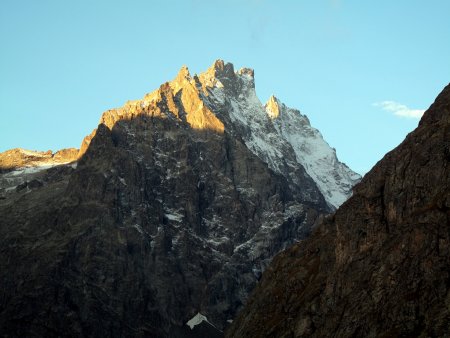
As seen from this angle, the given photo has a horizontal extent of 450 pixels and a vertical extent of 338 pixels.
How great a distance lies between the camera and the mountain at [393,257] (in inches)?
5625

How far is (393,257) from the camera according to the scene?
506 feet

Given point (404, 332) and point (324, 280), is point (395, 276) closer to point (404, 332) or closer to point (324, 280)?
point (404, 332)

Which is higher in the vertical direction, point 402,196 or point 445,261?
point 402,196

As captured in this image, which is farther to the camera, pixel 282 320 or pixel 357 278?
pixel 282 320

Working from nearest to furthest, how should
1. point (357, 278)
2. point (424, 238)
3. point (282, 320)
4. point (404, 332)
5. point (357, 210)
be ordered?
point (404, 332) < point (424, 238) < point (357, 278) < point (357, 210) < point (282, 320)

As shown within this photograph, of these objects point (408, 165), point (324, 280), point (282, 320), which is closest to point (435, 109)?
A: point (408, 165)

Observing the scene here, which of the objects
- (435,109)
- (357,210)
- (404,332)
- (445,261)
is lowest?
(404,332)

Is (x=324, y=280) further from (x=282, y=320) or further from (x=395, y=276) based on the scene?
(x=395, y=276)

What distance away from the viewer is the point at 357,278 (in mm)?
162750

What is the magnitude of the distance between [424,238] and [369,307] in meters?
14.1

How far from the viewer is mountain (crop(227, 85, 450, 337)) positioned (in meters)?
143

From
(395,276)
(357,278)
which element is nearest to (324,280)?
(357,278)

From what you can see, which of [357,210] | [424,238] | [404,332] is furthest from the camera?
[357,210]

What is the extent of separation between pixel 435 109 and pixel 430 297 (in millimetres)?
55828
